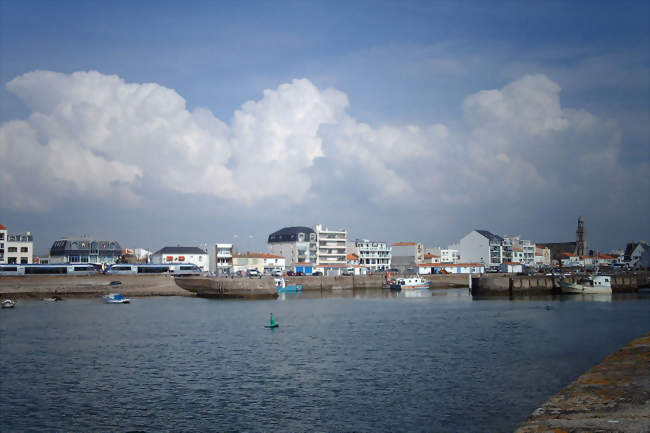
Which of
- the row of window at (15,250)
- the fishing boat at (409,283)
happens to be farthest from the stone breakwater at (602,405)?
the row of window at (15,250)

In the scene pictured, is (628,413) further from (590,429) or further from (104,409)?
(104,409)

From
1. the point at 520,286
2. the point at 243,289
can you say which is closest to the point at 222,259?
the point at 243,289

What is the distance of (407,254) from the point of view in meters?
187

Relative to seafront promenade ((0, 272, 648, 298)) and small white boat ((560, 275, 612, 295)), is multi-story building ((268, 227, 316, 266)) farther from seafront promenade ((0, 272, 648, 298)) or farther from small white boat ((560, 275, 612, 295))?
small white boat ((560, 275, 612, 295))

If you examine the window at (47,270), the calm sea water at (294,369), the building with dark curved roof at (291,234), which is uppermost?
the building with dark curved roof at (291,234)

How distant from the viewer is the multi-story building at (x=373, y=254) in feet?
588

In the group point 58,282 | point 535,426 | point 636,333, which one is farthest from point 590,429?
point 58,282

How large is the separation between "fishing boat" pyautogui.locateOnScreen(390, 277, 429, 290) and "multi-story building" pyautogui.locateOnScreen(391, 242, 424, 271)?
60.3 meters

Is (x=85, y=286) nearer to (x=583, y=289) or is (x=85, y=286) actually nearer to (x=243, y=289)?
(x=243, y=289)

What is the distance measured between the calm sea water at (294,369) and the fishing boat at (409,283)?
5720 centimetres

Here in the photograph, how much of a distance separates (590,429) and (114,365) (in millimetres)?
30034

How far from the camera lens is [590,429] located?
10.8m

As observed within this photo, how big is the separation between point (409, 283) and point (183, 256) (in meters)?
62.8

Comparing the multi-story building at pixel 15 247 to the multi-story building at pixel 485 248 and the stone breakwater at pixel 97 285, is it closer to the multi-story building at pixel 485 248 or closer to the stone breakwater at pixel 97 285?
the stone breakwater at pixel 97 285
